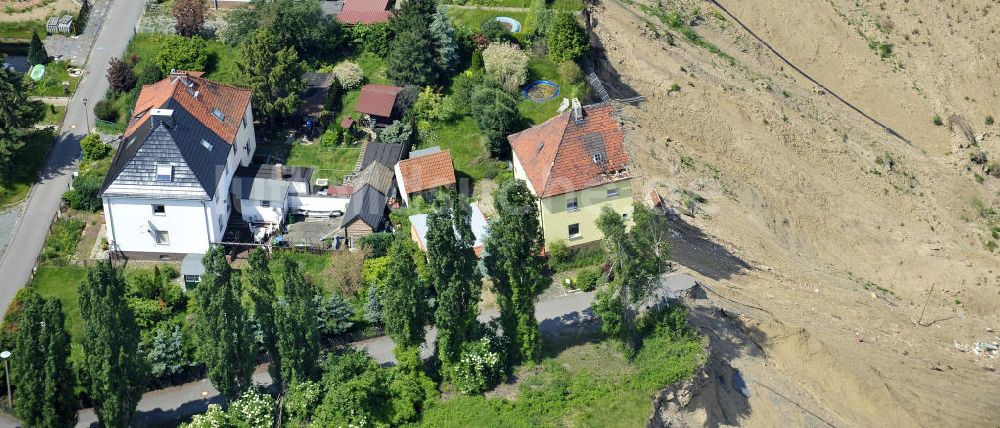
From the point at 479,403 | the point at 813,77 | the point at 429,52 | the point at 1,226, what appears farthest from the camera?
the point at 813,77

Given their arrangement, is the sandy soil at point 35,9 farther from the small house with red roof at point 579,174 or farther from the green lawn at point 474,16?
the small house with red roof at point 579,174

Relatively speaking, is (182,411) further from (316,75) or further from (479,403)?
(316,75)

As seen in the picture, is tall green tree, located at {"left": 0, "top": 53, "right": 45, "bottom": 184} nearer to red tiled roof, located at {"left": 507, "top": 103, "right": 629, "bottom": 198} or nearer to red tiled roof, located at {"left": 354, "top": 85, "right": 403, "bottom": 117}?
red tiled roof, located at {"left": 354, "top": 85, "right": 403, "bottom": 117}

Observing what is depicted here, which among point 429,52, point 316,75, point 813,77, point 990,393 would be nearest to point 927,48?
point 813,77

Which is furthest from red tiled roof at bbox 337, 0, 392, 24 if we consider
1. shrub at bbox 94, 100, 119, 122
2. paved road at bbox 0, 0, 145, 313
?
shrub at bbox 94, 100, 119, 122

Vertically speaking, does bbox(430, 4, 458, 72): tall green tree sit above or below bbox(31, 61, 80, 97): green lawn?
above
